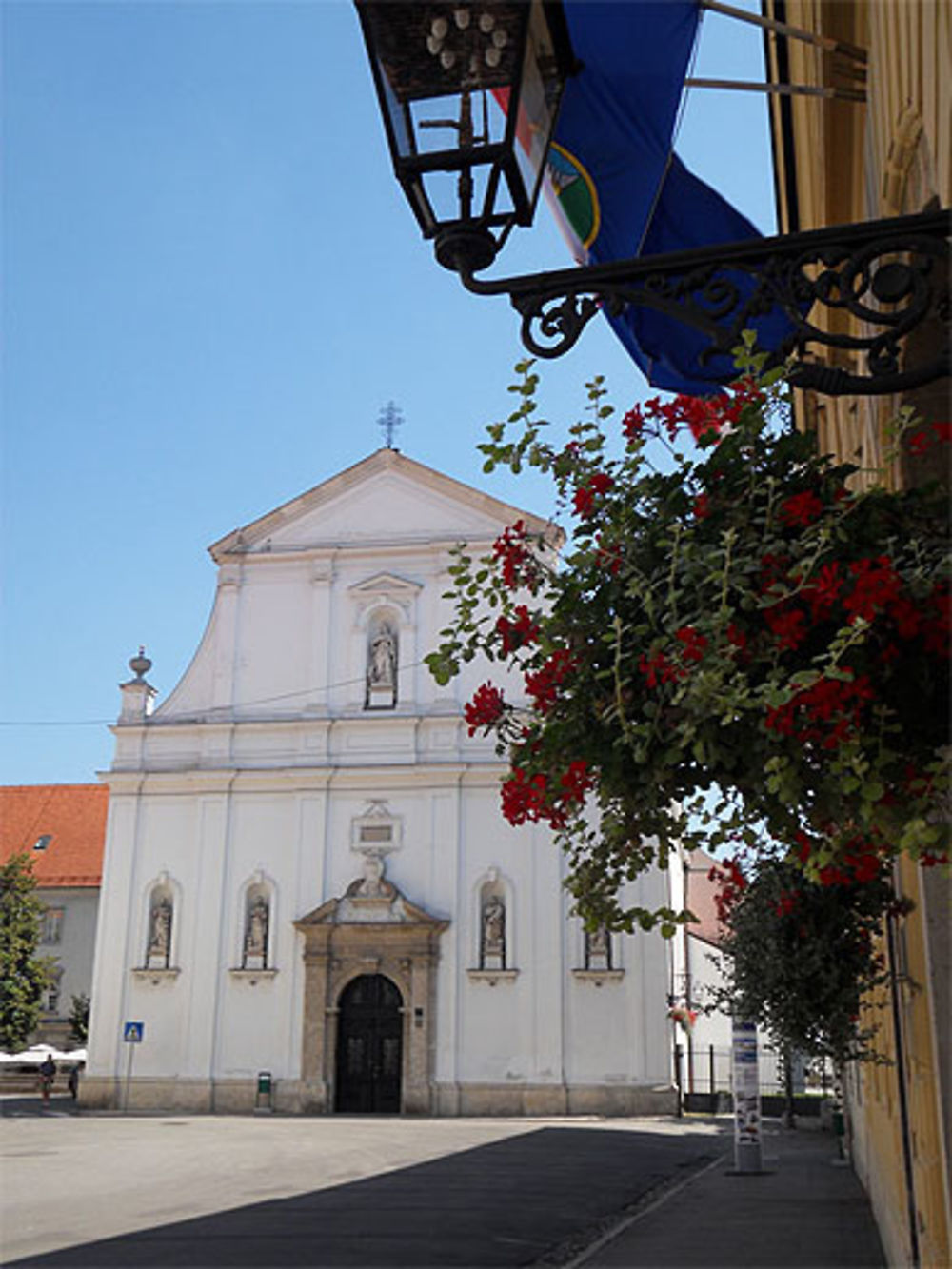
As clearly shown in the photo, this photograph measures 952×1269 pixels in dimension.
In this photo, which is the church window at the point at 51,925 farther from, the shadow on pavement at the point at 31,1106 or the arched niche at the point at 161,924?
the arched niche at the point at 161,924

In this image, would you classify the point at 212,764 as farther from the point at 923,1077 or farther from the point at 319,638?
the point at 923,1077

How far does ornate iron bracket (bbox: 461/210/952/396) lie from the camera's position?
2.64m

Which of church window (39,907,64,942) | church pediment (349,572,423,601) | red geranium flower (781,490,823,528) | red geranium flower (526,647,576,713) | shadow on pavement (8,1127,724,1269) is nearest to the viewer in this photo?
red geranium flower (781,490,823,528)

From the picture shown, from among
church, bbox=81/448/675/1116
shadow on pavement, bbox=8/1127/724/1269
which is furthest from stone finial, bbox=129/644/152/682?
shadow on pavement, bbox=8/1127/724/1269

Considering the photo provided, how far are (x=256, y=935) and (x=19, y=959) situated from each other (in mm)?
13087

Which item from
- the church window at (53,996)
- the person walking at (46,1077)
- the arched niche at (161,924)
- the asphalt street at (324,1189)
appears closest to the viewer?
the asphalt street at (324,1189)

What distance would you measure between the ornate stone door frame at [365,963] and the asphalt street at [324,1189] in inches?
143

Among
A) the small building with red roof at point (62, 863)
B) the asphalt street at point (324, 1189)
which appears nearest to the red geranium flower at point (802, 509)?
the asphalt street at point (324, 1189)

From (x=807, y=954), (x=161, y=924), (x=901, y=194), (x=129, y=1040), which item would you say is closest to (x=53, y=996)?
(x=161, y=924)

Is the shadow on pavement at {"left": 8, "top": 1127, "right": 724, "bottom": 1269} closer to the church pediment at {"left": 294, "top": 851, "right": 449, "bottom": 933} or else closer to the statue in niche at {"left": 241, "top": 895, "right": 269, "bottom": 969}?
the church pediment at {"left": 294, "top": 851, "right": 449, "bottom": 933}

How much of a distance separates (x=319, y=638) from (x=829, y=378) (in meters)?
31.9

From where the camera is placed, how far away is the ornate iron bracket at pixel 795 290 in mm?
2645

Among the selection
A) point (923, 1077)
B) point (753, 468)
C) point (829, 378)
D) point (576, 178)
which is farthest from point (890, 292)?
point (923, 1077)

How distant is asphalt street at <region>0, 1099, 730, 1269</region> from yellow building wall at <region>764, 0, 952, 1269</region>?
A: 4283mm
